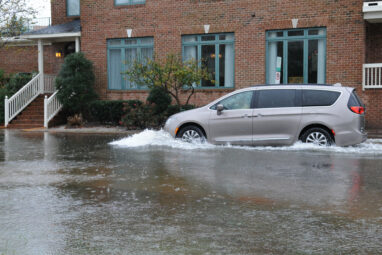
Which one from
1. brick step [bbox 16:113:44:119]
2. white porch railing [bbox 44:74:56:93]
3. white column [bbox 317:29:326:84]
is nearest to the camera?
white column [bbox 317:29:326:84]

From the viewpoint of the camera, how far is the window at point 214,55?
21.9 m

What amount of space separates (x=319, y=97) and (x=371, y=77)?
711 cm

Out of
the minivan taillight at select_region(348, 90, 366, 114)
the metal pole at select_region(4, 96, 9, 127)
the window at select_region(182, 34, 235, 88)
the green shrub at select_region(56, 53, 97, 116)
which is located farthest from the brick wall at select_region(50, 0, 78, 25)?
the minivan taillight at select_region(348, 90, 366, 114)

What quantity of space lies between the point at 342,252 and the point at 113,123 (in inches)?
750

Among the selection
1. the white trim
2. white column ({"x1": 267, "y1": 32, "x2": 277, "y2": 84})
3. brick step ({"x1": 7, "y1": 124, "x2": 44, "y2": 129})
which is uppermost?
the white trim

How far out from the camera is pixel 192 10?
72.8ft

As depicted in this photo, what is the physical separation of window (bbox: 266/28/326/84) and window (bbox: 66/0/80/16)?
1194cm

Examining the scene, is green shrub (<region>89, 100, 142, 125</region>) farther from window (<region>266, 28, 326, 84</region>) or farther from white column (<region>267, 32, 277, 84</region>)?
window (<region>266, 28, 326, 84</region>)

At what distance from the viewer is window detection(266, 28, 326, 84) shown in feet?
66.5

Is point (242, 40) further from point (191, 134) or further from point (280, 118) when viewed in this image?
point (280, 118)

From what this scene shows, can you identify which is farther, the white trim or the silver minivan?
the white trim

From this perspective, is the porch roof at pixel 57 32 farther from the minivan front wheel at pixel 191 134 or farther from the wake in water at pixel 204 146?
the minivan front wheel at pixel 191 134

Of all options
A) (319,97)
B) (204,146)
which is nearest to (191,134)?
(204,146)

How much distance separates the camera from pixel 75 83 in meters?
23.1
